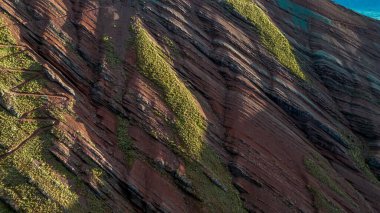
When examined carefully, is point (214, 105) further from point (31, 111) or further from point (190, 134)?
point (31, 111)

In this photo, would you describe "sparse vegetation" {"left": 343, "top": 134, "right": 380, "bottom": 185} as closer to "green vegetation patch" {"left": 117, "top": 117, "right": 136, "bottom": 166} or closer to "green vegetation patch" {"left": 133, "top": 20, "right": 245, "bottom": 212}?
"green vegetation patch" {"left": 133, "top": 20, "right": 245, "bottom": 212}

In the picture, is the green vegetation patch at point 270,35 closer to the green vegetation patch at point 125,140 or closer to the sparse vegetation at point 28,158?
the green vegetation patch at point 125,140

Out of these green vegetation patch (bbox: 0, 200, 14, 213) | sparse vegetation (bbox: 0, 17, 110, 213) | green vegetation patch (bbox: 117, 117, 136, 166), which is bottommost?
green vegetation patch (bbox: 0, 200, 14, 213)

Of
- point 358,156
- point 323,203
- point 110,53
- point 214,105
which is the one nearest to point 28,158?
point 110,53

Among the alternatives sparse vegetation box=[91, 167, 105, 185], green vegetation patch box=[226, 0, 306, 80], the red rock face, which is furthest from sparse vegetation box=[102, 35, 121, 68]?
green vegetation patch box=[226, 0, 306, 80]

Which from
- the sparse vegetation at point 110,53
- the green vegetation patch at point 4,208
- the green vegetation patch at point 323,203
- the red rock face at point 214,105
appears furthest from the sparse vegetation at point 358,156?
the green vegetation patch at point 4,208
